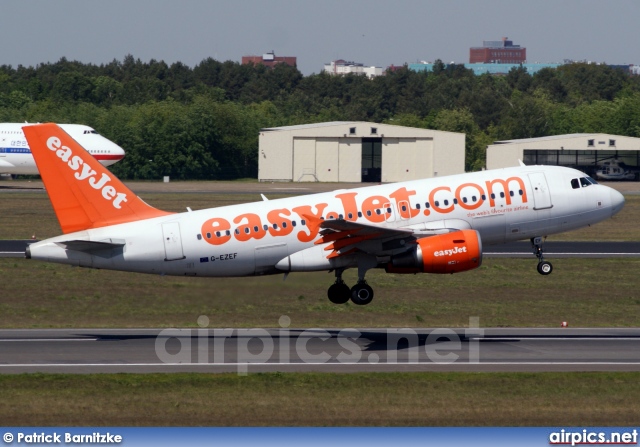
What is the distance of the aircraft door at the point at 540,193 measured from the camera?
43562mm

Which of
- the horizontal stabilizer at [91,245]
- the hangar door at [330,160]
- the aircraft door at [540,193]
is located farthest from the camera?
the hangar door at [330,160]

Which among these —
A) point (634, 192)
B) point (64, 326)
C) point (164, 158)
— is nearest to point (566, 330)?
point (64, 326)

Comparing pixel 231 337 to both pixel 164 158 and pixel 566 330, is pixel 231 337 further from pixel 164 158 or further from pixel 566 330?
pixel 164 158

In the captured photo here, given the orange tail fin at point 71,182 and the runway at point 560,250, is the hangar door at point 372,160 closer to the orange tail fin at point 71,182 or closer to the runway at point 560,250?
the runway at point 560,250

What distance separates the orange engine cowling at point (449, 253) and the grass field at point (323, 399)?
23.8 feet

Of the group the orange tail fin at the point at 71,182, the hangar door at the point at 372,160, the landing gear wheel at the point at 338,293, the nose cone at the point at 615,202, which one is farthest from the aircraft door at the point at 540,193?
the hangar door at the point at 372,160

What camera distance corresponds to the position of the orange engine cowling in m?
39.9

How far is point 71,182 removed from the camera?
4075 centimetres

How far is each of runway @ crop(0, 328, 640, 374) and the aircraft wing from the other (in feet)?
12.0

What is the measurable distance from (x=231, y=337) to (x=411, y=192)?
973cm

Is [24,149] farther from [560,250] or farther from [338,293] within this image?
[338,293]

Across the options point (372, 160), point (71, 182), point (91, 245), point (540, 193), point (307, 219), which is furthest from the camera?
point (372, 160)

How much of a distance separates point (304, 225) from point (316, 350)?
6300 millimetres

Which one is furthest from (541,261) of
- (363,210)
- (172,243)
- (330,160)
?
(330,160)
